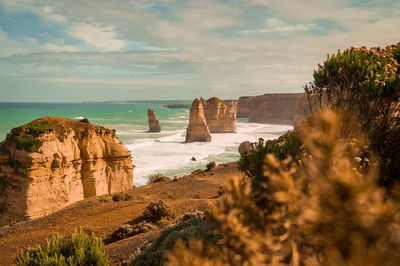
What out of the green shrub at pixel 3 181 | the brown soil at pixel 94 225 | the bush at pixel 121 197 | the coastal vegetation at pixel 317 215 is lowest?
the bush at pixel 121 197

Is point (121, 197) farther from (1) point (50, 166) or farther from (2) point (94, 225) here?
(2) point (94, 225)

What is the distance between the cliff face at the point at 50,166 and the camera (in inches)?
562

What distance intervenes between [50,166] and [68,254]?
9909 millimetres

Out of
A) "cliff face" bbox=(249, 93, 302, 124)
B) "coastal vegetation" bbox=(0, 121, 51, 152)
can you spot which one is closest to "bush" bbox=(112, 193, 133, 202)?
"coastal vegetation" bbox=(0, 121, 51, 152)

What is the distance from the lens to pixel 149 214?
11.4 meters

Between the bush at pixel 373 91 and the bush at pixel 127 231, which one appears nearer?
the bush at pixel 373 91

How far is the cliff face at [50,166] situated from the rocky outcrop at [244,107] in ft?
403

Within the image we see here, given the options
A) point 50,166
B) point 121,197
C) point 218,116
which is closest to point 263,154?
point 121,197

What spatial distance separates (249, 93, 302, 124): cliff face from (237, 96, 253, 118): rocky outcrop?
16.1 m

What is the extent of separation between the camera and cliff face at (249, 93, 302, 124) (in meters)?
113

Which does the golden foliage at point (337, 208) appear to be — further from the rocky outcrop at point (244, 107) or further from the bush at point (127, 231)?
the rocky outcrop at point (244, 107)

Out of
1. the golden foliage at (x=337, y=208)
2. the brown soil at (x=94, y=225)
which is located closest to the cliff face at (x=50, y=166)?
the brown soil at (x=94, y=225)

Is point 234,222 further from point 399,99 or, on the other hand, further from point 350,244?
point 399,99

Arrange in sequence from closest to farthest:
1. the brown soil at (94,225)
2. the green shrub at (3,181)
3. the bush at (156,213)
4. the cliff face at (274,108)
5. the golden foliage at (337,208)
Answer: the golden foliage at (337,208), the brown soil at (94,225), the bush at (156,213), the green shrub at (3,181), the cliff face at (274,108)
